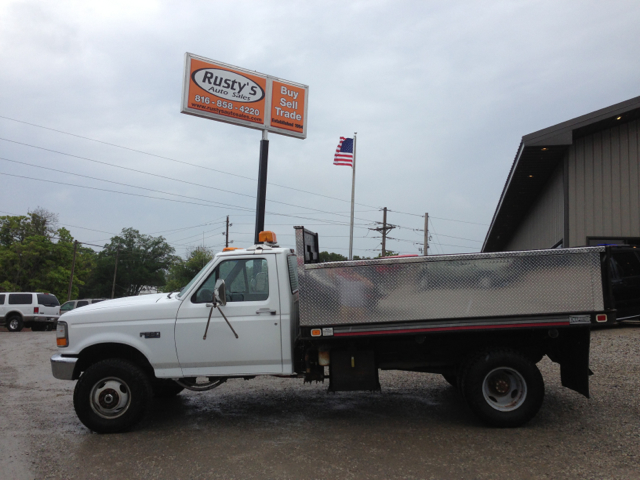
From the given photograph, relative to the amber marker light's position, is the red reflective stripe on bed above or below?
below

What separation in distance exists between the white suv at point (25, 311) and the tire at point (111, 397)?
70.7ft

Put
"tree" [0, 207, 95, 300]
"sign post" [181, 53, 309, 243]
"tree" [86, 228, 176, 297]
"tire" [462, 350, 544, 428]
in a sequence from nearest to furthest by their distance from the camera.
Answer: "tire" [462, 350, 544, 428] → "sign post" [181, 53, 309, 243] → "tree" [0, 207, 95, 300] → "tree" [86, 228, 176, 297]

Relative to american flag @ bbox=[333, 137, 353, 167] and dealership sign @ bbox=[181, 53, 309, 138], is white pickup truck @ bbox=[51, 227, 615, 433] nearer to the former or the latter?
dealership sign @ bbox=[181, 53, 309, 138]

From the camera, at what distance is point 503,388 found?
570 cm

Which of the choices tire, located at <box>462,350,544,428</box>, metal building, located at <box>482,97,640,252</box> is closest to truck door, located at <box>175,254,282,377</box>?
tire, located at <box>462,350,544,428</box>

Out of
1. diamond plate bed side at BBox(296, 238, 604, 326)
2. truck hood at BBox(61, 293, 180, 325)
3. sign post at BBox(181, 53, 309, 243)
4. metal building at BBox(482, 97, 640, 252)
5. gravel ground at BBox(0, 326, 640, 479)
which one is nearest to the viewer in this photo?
gravel ground at BBox(0, 326, 640, 479)

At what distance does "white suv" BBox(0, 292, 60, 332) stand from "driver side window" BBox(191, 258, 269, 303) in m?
22.2

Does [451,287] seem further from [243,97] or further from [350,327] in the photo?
[243,97]

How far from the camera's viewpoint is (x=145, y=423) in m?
6.27

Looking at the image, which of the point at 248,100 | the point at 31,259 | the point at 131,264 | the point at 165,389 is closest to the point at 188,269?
the point at 31,259

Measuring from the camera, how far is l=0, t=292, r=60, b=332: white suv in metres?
23.9

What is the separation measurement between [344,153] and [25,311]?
1715 centimetres

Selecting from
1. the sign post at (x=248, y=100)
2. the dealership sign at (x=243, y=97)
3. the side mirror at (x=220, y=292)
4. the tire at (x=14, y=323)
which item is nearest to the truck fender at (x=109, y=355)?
the side mirror at (x=220, y=292)

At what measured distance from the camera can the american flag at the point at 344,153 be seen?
82.5 feet
